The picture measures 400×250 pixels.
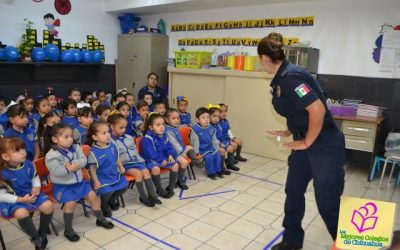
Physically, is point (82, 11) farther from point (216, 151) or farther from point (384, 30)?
point (384, 30)

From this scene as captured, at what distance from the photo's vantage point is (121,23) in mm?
6844

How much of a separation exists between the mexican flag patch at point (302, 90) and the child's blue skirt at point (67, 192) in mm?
1773

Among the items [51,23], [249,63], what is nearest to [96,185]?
[249,63]

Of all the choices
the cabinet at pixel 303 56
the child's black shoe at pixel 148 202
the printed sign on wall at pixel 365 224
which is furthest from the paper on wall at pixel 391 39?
the child's black shoe at pixel 148 202

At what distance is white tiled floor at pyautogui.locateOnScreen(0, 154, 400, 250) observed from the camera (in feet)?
8.41

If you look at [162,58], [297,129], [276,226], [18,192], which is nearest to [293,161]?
[297,129]

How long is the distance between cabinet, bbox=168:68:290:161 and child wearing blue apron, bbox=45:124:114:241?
3.01 metres

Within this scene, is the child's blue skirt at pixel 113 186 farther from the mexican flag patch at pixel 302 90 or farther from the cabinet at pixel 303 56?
the cabinet at pixel 303 56

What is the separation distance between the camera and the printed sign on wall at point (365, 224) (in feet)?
5.32

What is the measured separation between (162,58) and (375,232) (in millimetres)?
5554

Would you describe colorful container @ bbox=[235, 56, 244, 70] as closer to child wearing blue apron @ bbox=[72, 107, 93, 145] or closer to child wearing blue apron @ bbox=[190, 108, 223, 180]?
child wearing blue apron @ bbox=[190, 108, 223, 180]

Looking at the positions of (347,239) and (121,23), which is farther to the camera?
(121,23)

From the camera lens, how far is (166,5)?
571 cm

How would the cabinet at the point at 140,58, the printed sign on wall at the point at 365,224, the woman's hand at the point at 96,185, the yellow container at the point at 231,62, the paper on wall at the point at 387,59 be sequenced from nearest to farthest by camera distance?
1. the printed sign on wall at the point at 365,224
2. the woman's hand at the point at 96,185
3. the paper on wall at the point at 387,59
4. the yellow container at the point at 231,62
5. the cabinet at the point at 140,58
